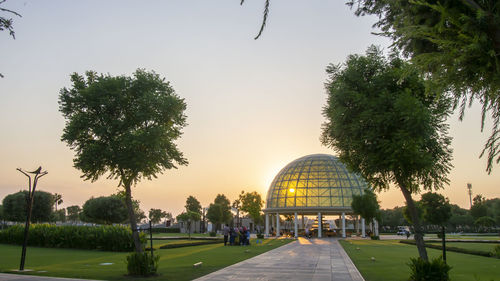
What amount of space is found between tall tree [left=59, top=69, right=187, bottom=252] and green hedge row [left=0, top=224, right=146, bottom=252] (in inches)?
489

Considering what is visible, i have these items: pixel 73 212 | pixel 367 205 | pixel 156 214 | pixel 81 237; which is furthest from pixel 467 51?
pixel 73 212

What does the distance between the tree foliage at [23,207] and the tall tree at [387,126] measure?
60.2m

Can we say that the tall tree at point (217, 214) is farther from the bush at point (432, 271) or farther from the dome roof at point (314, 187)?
the bush at point (432, 271)

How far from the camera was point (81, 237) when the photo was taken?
30125 mm

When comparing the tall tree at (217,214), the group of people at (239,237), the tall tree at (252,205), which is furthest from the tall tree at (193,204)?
the group of people at (239,237)

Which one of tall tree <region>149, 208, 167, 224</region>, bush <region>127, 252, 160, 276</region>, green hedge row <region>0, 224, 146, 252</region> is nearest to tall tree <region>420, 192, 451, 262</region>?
green hedge row <region>0, 224, 146, 252</region>

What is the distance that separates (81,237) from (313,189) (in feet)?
143

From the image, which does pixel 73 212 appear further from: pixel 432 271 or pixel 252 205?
pixel 432 271

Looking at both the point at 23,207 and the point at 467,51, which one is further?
the point at 23,207

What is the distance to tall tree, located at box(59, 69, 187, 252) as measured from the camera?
16.3 meters

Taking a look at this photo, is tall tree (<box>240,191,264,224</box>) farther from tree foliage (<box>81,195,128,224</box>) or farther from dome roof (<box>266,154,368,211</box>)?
tree foliage (<box>81,195,128,224</box>)

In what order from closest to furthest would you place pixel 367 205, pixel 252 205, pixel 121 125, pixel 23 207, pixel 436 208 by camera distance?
pixel 121 125 < pixel 436 208 < pixel 367 205 < pixel 23 207 < pixel 252 205

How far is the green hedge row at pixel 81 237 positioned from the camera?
2909 centimetres

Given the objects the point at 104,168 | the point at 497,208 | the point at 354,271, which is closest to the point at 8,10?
the point at 104,168
